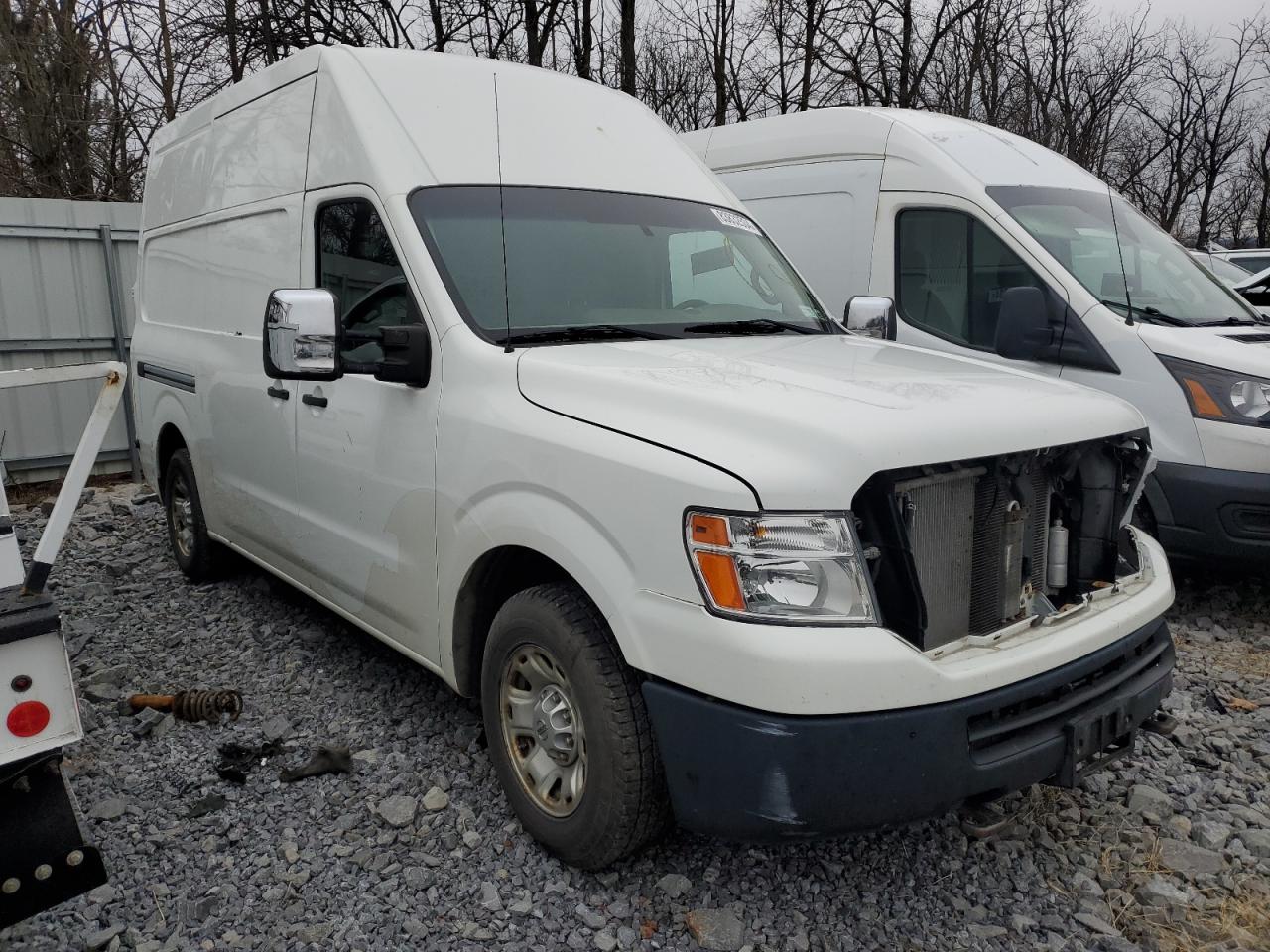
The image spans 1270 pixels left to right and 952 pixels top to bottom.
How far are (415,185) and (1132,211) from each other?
15.8 feet

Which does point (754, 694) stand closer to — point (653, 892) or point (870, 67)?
point (653, 892)

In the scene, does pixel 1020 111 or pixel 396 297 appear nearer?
pixel 396 297

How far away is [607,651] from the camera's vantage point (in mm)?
2670

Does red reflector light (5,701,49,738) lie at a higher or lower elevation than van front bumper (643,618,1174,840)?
higher

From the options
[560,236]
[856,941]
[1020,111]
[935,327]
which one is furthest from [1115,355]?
[1020,111]

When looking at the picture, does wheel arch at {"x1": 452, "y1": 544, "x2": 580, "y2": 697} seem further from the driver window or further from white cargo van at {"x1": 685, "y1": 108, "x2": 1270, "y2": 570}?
white cargo van at {"x1": 685, "y1": 108, "x2": 1270, "y2": 570}

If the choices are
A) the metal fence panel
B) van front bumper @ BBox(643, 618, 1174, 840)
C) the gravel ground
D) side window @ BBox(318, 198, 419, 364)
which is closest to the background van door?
the gravel ground

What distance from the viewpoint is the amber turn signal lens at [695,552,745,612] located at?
2338 millimetres

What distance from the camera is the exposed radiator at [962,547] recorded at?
8.35 ft

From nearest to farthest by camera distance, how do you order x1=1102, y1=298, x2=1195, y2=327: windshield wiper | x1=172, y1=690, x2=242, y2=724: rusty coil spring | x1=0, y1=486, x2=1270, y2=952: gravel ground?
x1=0, y1=486, x2=1270, y2=952: gravel ground < x1=172, y1=690, x2=242, y2=724: rusty coil spring < x1=1102, y1=298, x2=1195, y2=327: windshield wiper

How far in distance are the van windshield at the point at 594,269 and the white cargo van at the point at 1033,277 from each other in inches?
27.9

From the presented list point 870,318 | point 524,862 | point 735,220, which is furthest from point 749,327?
point 524,862

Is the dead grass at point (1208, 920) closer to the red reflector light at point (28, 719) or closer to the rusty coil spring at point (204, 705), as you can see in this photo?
the red reflector light at point (28, 719)

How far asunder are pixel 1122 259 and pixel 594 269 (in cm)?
347
